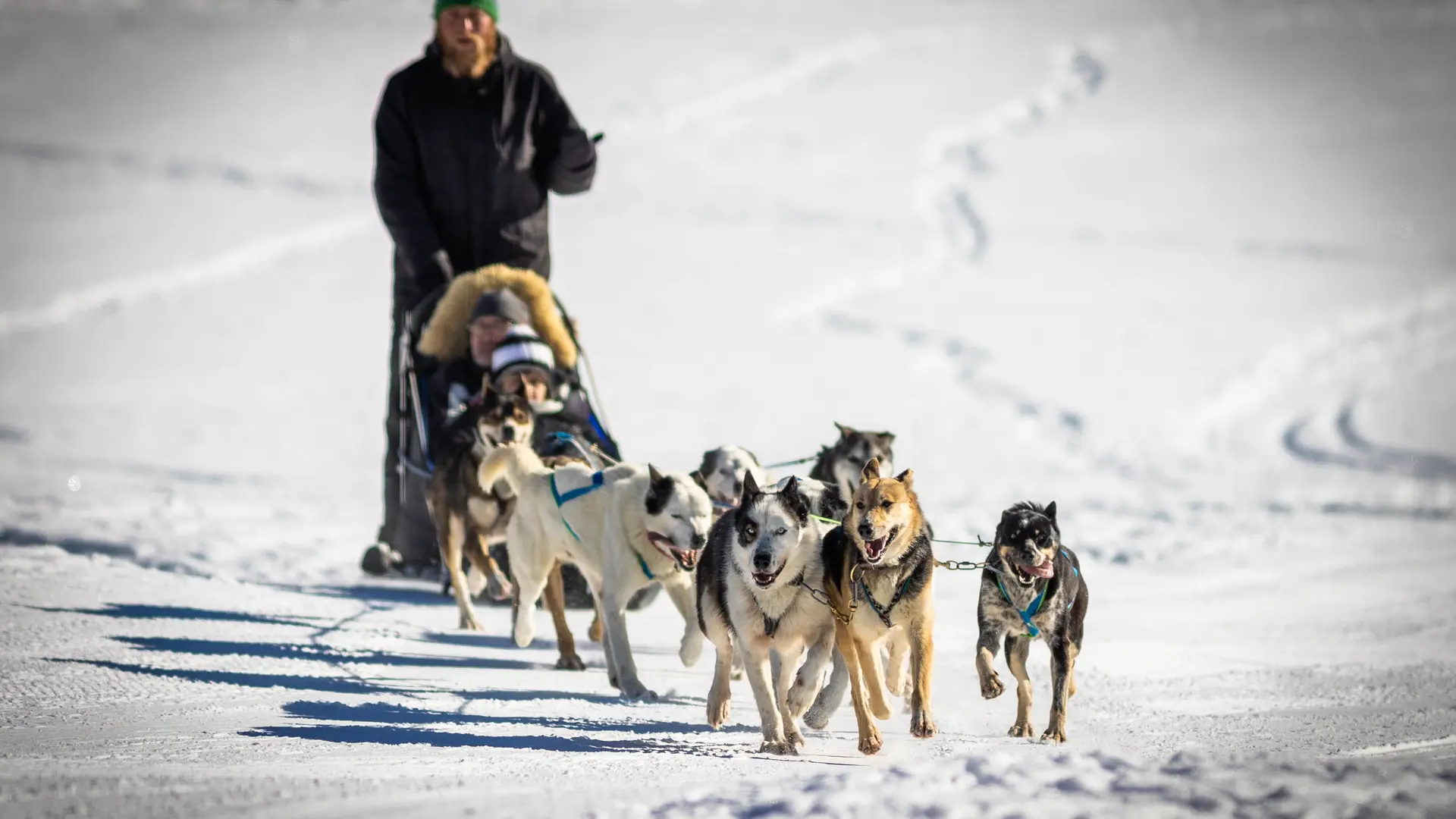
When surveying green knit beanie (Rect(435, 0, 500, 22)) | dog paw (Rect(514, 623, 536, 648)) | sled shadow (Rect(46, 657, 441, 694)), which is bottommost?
sled shadow (Rect(46, 657, 441, 694))

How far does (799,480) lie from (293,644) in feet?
6.39

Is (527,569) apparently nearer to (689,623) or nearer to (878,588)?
(689,623)

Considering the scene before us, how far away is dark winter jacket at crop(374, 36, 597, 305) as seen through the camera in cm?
699

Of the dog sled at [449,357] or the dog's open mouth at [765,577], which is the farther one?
the dog sled at [449,357]

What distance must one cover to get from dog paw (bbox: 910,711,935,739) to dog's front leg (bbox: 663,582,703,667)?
0.87m

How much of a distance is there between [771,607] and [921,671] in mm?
448

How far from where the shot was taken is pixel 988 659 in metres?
4.37

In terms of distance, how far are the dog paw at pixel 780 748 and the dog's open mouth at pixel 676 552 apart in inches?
33.2

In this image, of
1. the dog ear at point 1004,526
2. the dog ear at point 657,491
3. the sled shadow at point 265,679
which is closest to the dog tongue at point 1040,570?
the dog ear at point 1004,526

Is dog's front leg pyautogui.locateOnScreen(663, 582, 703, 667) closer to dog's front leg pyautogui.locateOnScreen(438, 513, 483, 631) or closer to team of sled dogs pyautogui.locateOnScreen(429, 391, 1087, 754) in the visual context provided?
team of sled dogs pyautogui.locateOnScreen(429, 391, 1087, 754)

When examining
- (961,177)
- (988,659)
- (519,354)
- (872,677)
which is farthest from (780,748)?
(961,177)

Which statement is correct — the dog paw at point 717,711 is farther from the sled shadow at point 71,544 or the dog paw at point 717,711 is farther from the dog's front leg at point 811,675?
the sled shadow at point 71,544

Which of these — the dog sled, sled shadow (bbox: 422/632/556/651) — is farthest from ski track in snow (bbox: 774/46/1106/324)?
sled shadow (bbox: 422/632/556/651)

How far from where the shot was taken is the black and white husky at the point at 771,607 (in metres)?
4.15
